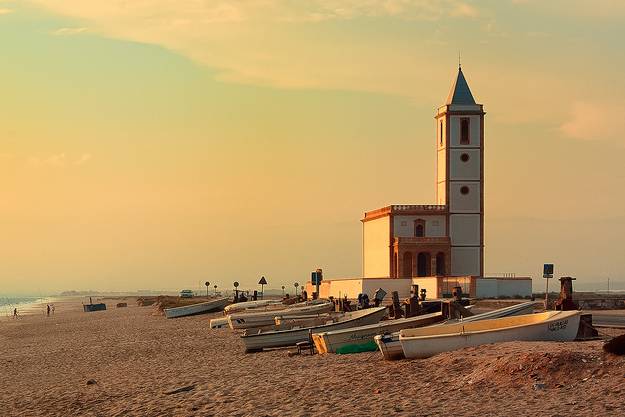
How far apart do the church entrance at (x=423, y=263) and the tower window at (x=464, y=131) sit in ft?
31.6

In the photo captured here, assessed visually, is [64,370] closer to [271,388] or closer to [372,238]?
[271,388]

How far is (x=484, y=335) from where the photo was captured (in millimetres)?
20250

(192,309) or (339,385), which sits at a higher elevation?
(339,385)

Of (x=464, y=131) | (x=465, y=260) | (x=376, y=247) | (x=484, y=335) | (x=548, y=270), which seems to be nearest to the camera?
(x=484, y=335)

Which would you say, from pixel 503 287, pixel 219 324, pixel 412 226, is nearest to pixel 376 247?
pixel 412 226

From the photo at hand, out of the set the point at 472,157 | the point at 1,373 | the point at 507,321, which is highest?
the point at 472,157

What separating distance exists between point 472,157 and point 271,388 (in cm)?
5928

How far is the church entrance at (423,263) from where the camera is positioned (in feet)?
242

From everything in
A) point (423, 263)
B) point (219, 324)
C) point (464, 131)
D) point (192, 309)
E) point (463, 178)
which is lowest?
point (192, 309)

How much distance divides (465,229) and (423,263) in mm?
4328

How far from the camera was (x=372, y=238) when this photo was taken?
266ft

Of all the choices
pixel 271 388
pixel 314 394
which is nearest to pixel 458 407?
pixel 314 394

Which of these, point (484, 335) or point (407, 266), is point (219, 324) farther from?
point (407, 266)

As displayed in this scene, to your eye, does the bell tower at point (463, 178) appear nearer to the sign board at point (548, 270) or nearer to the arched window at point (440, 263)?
the arched window at point (440, 263)
